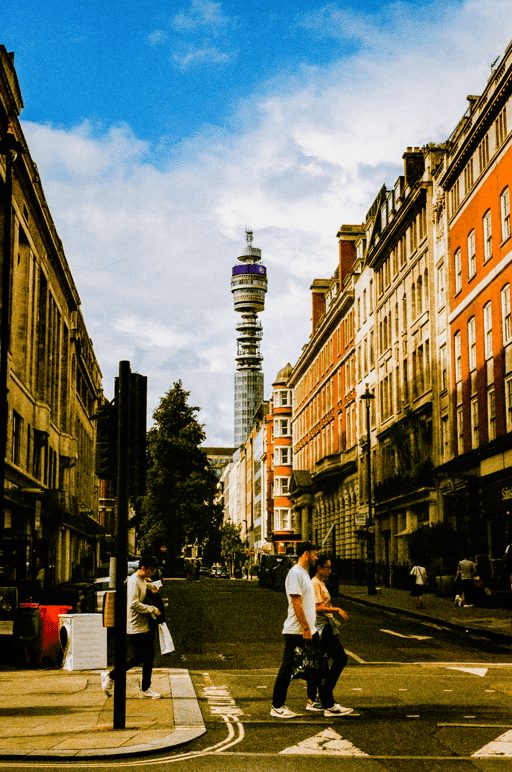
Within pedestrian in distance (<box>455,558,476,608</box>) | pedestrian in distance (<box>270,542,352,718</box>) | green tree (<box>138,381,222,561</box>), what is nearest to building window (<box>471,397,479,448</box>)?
pedestrian in distance (<box>455,558,476,608</box>)

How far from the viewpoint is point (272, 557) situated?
50.1m

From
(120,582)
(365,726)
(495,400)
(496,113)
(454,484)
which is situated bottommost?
(365,726)

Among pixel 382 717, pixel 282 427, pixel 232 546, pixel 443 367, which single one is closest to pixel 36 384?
pixel 443 367

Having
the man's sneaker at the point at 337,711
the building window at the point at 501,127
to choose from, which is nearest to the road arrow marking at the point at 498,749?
the man's sneaker at the point at 337,711

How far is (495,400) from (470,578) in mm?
6625

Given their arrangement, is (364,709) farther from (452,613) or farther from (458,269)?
(458,269)

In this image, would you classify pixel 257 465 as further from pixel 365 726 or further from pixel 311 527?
pixel 365 726

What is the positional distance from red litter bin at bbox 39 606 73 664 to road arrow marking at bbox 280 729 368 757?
7.49 metres

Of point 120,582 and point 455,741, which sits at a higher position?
point 120,582

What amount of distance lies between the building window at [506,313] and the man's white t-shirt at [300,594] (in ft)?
81.7

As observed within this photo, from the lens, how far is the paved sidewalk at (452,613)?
23273mm

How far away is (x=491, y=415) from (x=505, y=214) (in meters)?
7.01

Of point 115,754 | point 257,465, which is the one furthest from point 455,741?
point 257,465

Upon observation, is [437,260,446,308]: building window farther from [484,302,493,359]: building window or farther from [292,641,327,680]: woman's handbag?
[292,641,327,680]: woman's handbag
